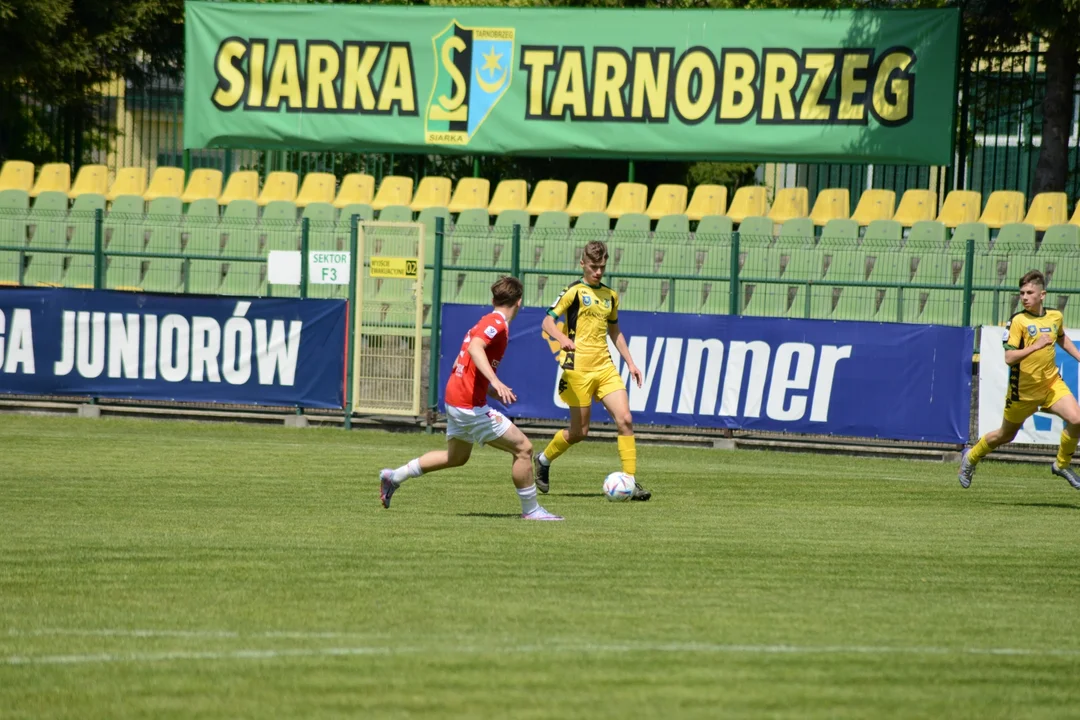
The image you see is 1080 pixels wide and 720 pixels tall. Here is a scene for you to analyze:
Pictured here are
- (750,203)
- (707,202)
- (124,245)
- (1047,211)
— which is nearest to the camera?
(124,245)

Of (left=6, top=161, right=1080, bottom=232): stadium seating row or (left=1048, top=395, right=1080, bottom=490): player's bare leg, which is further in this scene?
(left=6, top=161, right=1080, bottom=232): stadium seating row

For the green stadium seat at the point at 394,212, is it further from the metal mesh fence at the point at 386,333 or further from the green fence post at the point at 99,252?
the green fence post at the point at 99,252

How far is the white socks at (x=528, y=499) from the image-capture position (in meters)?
10.8

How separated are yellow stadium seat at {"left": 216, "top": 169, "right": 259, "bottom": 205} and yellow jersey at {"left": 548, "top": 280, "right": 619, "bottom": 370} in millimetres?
15055

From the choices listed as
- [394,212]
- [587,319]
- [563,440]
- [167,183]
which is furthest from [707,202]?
[563,440]

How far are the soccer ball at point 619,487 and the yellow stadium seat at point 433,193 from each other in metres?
13.9

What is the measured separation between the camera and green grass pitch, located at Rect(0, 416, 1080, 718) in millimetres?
5910

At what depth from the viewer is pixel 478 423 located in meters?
10.5

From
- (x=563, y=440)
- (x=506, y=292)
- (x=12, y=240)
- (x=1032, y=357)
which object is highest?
(x=12, y=240)

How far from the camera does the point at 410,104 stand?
1027 inches

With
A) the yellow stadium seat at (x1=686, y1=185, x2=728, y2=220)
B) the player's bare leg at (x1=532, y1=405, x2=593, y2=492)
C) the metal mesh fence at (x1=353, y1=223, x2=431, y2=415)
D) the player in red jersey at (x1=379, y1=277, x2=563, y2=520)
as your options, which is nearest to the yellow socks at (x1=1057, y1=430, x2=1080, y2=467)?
the player's bare leg at (x1=532, y1=405, x2=593, y2=492)

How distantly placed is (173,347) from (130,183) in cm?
876

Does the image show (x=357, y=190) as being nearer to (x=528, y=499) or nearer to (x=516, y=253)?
(x=516, y=253)

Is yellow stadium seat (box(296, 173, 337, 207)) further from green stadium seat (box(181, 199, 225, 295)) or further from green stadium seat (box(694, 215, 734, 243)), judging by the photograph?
green stadium seat (box(694, 215, 734, 243))
